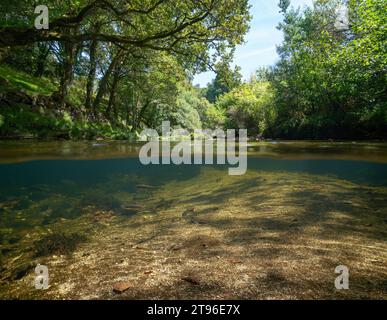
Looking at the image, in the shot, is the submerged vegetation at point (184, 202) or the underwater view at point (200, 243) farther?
the submerged vegetation at point (184, 202)

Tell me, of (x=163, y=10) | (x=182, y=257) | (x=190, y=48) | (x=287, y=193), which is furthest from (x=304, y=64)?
(x=182, y=257)

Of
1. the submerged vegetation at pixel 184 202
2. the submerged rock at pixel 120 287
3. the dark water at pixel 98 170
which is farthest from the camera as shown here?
the dark water at pixel 98 170

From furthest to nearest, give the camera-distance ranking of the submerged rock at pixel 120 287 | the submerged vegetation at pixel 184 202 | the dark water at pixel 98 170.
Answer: the dark water at pixel 98 170
the submerged vegetation at pixel 184 202
the submerged rock at pixel 120 287

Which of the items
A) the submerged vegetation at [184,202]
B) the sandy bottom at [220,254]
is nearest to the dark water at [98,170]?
the submerged vegetation at [184,202]

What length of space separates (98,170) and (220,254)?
15900mm

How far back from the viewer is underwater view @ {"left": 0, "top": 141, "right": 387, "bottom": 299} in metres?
2.42

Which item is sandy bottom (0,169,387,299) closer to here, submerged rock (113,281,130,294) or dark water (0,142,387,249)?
submerged rock (113,281,130,294)

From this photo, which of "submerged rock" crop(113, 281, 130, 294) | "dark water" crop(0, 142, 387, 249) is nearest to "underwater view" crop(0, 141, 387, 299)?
"submerged rock" crop(113, 281, 130, 294)

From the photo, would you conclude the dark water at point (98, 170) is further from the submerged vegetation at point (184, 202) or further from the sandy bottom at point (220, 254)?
the sandy bottom at point (220, 254)

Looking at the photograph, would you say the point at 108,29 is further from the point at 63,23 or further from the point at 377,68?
the point at 377,68

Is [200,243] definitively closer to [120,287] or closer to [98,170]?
[120,287]

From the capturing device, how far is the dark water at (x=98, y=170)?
27.7ft

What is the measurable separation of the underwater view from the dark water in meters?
0.28

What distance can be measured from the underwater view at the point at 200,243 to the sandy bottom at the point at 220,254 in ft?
0.04
